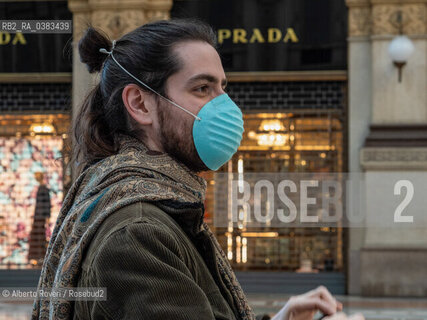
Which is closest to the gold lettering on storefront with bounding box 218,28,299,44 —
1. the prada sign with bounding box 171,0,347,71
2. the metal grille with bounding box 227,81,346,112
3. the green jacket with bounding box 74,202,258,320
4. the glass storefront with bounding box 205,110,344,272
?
the prada sign with bounding box 171,0,347,71

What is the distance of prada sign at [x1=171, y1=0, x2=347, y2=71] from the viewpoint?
13391 mm

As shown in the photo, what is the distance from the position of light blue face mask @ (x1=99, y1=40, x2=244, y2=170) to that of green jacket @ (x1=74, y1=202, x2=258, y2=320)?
0.36m

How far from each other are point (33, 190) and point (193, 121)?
39.7ft

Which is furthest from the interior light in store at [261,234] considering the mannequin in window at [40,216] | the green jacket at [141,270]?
the green jacket at [141,270]

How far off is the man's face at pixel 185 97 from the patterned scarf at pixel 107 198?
53 mm

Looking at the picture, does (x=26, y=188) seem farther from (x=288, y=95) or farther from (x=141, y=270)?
(x=141, y=270)

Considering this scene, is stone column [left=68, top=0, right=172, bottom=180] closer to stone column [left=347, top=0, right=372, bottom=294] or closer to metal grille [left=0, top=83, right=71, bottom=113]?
metal grille [left=0, top=83, right=71, bottom=113]

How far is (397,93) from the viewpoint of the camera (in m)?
13.1

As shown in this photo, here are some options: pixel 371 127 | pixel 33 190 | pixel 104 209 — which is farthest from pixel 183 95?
pixel 33 190

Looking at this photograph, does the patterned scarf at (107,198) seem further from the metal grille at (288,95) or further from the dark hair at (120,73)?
the metal grille at (288,95)

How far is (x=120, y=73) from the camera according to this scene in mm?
2297

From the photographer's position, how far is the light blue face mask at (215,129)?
2.23m

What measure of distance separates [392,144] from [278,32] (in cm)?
249

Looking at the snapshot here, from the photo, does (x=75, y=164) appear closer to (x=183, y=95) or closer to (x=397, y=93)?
(x=183, y=95)
